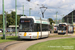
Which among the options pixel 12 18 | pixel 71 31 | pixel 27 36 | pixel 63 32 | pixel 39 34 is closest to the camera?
pixel 27 36

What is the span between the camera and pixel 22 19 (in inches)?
813

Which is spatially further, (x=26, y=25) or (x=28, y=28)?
(x=26, y=25)

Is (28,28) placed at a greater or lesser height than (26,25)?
lesser

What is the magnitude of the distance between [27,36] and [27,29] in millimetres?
897

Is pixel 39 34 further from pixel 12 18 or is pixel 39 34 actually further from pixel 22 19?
pixel 12 18

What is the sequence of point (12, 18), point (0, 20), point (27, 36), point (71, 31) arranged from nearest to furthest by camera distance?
1. point (27, 36)
2. point (71, 31)
3. point (12, 18)
4. point (0, 20)

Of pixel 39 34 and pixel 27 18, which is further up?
pixel 27 18

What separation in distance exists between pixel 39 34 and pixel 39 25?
130 cm

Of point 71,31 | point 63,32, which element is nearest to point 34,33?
point 63,32

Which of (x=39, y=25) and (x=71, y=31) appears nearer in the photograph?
(x=39, y=25)

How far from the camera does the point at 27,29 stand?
20047 millimetres

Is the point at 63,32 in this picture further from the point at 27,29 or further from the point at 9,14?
the point at 9,14

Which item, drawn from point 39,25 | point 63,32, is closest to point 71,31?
point 63,32

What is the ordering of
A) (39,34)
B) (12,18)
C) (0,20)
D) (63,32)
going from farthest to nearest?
(0,20) → (12,18) → (63,32) → (39,34)
